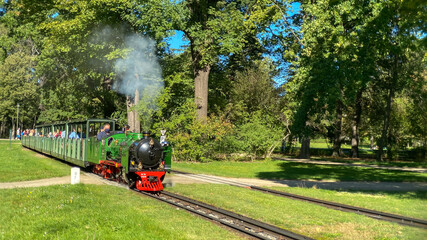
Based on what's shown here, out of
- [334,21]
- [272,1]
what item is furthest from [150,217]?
[272,1]

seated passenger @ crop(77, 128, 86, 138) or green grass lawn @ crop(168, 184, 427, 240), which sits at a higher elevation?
seated passenger @ crop(77, 128, 86, 138)

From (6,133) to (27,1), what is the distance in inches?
2166

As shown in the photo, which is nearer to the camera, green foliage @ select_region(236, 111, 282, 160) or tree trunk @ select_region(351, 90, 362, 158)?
green foliage @ select_region(236, 111, 282, 160)

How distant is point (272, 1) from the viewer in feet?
94.8

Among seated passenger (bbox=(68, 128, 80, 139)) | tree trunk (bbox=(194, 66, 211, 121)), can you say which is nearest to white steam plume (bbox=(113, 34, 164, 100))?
tree trunk (bbox=(194, 66, 211, 121))

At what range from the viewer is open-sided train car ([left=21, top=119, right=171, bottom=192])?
13688 mm

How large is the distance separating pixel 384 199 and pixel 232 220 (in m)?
7.21

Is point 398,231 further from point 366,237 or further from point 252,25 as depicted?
point 252,25

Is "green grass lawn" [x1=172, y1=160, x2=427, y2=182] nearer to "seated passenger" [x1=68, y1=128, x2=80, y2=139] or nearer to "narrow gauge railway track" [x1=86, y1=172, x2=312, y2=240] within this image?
"seated passenger" [x1=68, y1=128, x2=80, y2=139]

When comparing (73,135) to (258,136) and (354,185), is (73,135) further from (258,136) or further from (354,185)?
(258,136)

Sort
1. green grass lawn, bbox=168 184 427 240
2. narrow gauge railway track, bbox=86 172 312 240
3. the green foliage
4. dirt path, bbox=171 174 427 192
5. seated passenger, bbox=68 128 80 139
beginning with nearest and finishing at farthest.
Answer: narrow gauge railway track, bbox=86 172 312 240
green grass lawn, bbox=168 184 427 240
dirt path, bbox=171 174 427 192
seated passenger, bbox=68 128 80 139
the green foliage

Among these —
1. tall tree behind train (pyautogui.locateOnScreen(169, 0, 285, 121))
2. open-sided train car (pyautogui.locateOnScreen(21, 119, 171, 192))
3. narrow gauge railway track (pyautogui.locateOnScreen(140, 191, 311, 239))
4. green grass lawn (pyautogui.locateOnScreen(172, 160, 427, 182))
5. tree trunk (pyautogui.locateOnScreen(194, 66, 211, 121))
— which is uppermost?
tall tree behind train (pyautogui.locateOnScreen(169, 0, 285, 121))

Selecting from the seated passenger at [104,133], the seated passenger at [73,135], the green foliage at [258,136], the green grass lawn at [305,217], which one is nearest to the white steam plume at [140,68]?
the green foliage at [258,136]

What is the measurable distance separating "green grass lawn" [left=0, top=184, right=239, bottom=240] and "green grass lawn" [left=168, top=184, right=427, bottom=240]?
1703mm
